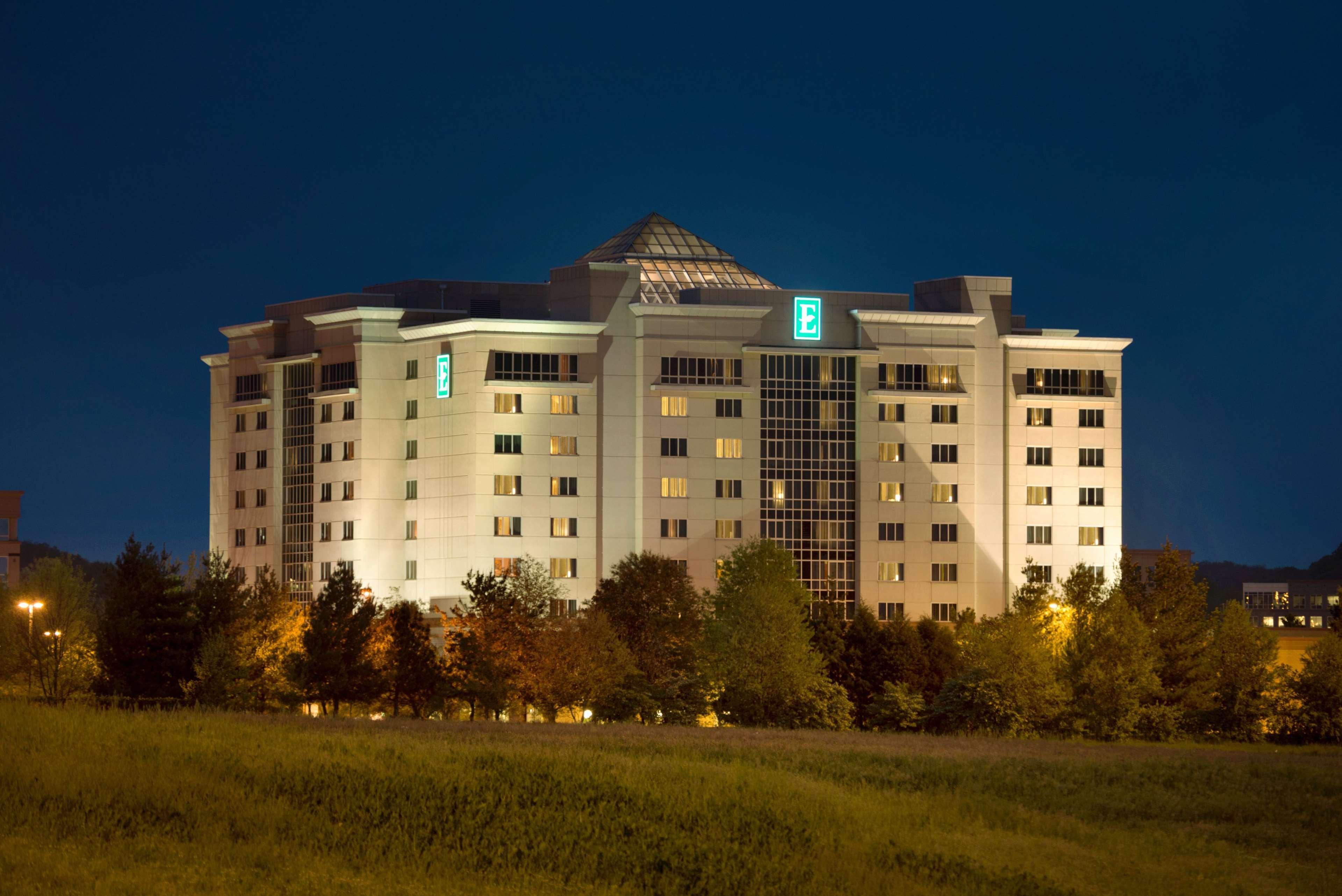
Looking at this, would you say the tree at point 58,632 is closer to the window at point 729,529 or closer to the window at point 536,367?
the window at point 536,367

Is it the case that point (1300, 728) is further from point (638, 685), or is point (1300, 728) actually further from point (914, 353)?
point (914, 353)

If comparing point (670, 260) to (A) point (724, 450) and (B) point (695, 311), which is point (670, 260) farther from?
(A) point (724, 450)

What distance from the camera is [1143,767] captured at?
167 ft

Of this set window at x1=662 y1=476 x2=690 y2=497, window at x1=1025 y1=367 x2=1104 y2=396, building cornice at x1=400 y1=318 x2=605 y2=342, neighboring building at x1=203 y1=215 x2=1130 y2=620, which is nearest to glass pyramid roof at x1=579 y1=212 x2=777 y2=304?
neighboring building at x1=203 y1=215 x2=1130 y2=620

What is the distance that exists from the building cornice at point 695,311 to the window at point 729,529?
55.1 feet

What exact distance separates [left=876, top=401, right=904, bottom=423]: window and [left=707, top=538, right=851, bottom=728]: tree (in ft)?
159

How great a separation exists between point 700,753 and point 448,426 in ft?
270

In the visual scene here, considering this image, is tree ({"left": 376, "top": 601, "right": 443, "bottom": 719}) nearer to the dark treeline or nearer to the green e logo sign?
the dark treeline

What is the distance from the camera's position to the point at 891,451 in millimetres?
132375

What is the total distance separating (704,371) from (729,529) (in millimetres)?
13078

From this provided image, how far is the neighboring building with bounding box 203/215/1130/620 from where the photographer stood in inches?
5022

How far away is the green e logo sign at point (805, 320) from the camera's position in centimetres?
13312

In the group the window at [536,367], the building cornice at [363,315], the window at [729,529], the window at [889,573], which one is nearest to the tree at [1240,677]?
the window at [889,573]

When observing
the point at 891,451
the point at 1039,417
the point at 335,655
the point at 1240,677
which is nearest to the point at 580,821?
the point at 335,655
